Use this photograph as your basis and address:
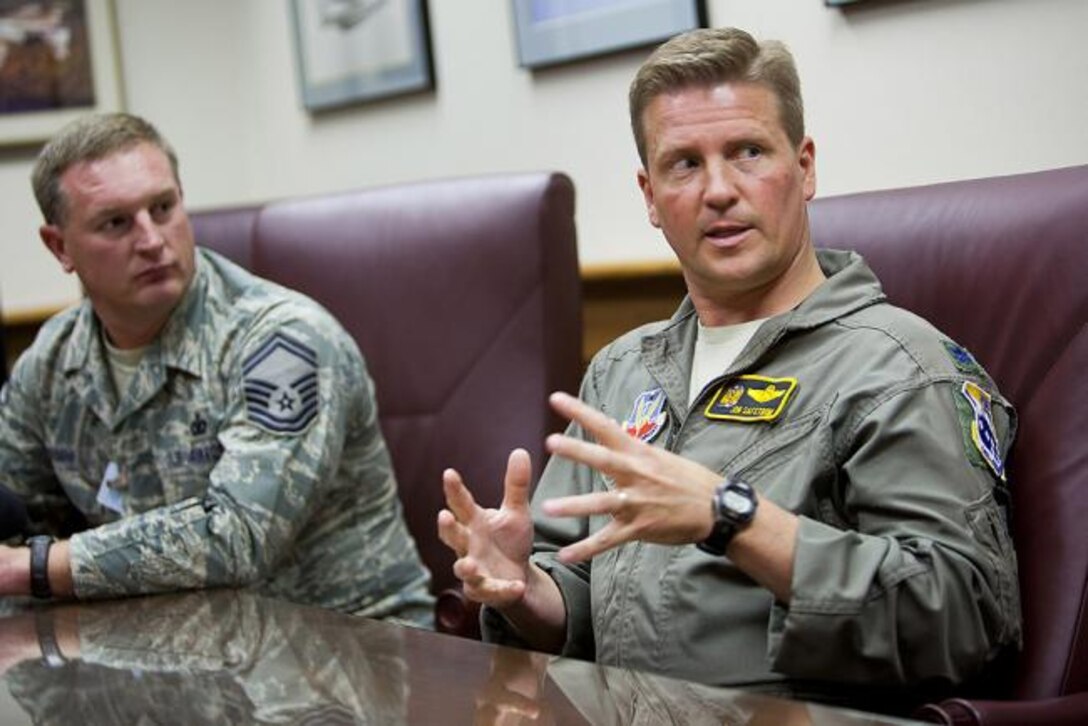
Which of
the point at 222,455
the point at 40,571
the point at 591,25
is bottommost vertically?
the point at 40,571

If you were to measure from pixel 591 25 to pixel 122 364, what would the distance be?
1090mm

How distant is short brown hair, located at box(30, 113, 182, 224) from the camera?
8.31 ft

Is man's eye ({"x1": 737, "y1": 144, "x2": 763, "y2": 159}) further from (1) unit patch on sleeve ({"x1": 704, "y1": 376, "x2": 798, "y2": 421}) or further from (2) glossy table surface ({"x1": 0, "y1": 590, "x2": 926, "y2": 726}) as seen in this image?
(2) glossy table surface ({"x1": 0, "y1": 590, "x2": 926, "y2": 726})

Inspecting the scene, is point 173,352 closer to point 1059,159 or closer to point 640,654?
point 640,654

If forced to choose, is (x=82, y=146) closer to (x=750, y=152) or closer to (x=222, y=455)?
(x=222, y=455)

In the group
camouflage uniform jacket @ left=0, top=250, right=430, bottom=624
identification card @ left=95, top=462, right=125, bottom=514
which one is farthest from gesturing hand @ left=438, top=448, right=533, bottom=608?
identification card @ left=95, top=462, right=125, bottom=514

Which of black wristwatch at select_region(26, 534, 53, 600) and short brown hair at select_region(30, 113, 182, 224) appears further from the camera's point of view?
short brown hair at select_region(30, 113, 182, 224)

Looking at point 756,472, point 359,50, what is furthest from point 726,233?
point 359,50

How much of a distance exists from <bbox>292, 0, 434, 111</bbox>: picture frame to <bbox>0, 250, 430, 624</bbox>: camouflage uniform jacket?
1020 mm

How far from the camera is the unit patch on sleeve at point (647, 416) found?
181 centimetres

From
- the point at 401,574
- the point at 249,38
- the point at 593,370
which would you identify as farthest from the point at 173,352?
the point at 249,38

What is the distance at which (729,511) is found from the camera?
1456mm

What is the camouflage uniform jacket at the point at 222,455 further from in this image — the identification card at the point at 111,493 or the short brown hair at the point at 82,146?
the short brown hair at the point at 82,146

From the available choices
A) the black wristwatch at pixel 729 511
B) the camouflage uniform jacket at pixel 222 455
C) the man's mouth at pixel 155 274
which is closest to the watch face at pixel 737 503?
the black wristwatch at pixel 729 511
